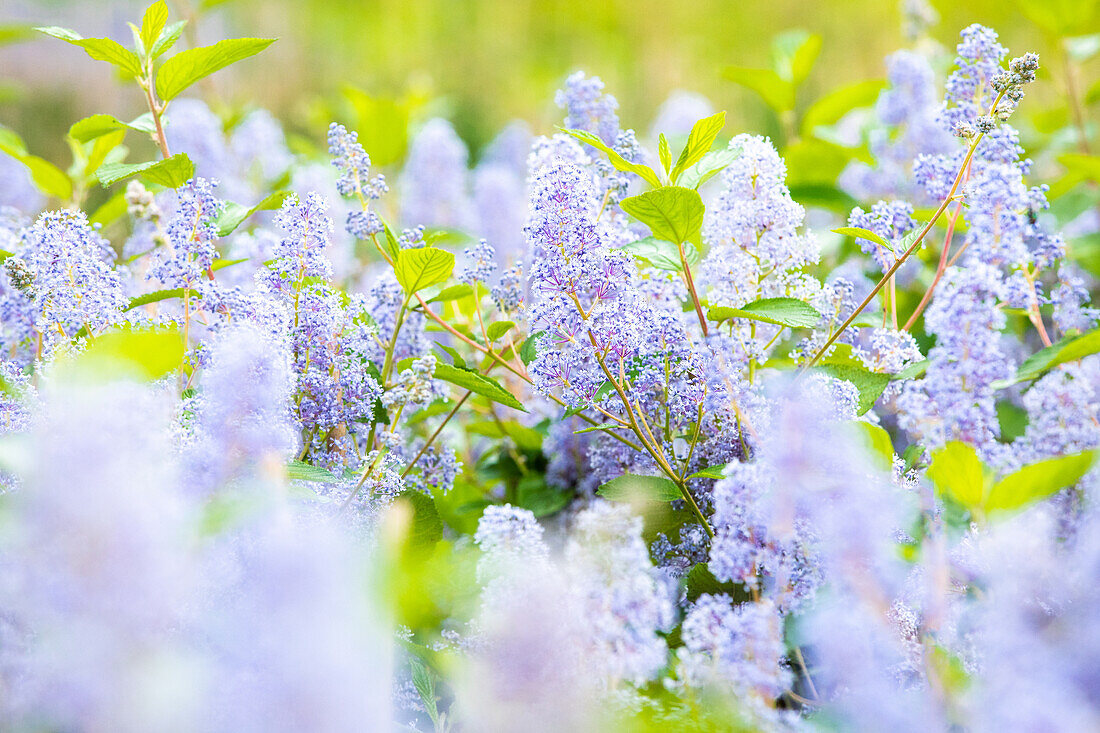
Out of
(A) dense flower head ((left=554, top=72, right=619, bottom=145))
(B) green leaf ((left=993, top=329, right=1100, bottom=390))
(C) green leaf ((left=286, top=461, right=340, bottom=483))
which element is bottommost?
(C) green leaf ((left=286, top=461, right=340, bottom=483))

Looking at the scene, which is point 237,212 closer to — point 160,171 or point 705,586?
point 160,171

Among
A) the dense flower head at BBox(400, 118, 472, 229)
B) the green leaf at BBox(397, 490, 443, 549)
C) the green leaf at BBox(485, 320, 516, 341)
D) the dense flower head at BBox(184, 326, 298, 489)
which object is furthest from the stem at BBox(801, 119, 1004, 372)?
the dense flower head at BBox(400, 118, 472, 229)

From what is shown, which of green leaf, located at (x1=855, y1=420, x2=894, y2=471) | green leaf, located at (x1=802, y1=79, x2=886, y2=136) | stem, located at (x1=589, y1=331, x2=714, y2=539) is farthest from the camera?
green leaf, located at (x1=802, y1=79, x2=886, y2=136)

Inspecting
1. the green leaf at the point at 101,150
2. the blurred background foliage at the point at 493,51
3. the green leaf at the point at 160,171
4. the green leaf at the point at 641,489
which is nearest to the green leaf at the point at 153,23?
the green leaf at the point at 160,171

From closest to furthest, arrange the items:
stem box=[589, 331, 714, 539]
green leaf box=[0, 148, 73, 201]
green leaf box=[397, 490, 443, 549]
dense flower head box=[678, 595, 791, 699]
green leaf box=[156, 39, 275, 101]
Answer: dense flower head box=[678, 595, 791, 699] → stem box=[589, 331, 714, 539] → green leaf box=[397, 490, 443, 549] → green leaf box=[156, 39, 275, 101] → green leaf box=[0, 148, 73, 201]

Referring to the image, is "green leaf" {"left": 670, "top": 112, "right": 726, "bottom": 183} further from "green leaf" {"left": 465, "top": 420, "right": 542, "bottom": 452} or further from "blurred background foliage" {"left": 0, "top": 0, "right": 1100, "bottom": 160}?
"blurred background foliage" {"left": 0, "top": 0, "right": 1100, "bottom": 160}

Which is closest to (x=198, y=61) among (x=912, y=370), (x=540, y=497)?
(x=540, y=497)

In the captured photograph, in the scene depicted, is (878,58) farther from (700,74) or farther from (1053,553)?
(1053,553)
